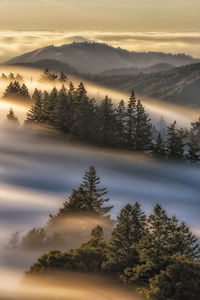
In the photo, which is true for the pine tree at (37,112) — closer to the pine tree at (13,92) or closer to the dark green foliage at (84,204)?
the pine tree at (13,92)

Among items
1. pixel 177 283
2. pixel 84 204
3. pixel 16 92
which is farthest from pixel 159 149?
pixel 177 283

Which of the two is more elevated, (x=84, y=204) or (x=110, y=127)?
(x=110, y=127)

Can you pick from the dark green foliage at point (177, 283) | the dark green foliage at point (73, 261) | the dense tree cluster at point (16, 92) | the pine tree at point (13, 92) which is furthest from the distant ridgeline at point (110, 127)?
the dark green foliage at point (177, 283)

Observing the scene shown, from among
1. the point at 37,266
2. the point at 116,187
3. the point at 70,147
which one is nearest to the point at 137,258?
the point at 37,266

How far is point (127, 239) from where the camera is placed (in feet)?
148

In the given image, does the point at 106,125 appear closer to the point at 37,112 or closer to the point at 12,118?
the point at 37,112

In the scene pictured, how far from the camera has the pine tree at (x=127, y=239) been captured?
44.5m

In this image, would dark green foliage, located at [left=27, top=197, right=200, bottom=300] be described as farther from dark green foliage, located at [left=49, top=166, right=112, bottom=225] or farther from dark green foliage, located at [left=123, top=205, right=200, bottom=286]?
dark green foliage, located at [left=49, top=166, right=112, bottom=225]

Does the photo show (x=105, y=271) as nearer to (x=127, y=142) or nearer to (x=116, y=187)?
(x=116, y=187)

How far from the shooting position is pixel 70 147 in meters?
110

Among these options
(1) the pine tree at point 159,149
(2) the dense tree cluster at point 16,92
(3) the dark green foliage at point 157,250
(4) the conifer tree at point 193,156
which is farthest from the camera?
(2) the dense tree cluster at point 16,92

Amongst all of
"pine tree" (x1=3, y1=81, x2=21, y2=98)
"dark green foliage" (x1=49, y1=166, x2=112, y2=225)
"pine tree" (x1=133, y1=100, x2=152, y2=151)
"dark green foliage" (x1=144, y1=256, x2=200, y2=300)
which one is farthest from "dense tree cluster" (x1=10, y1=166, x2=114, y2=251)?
"pine tree" (x1=3, y1=81, x2=21, y2=98)

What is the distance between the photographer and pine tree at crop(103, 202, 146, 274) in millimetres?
44500

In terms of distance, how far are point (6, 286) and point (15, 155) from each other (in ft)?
199
